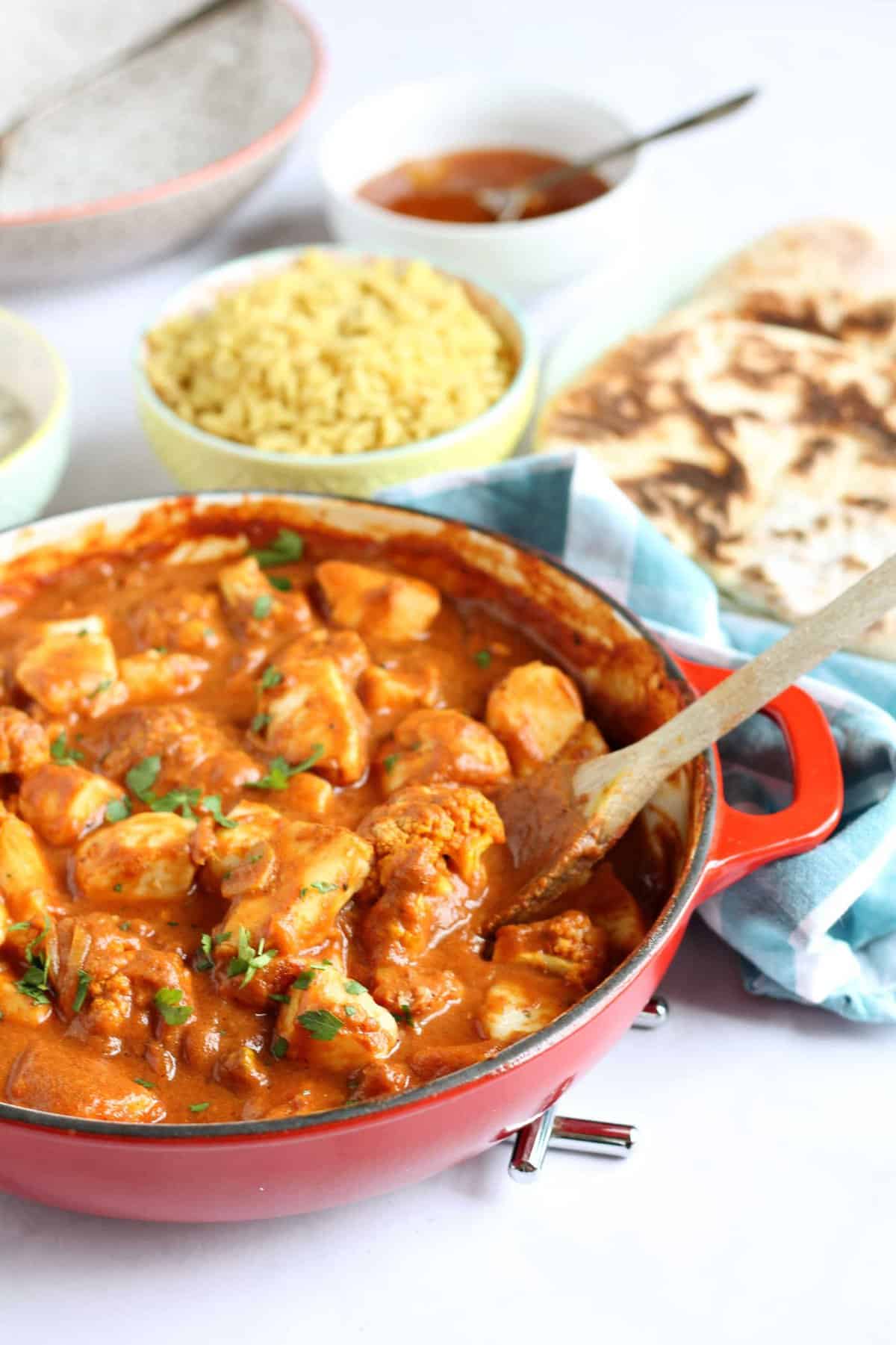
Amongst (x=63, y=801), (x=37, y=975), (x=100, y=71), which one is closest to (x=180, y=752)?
(x=63, y=801)

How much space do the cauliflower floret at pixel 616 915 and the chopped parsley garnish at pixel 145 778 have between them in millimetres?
702

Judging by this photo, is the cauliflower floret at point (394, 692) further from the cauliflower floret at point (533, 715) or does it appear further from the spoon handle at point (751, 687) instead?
the spoon handle at point (751, 687)

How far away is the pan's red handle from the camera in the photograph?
2080 mm

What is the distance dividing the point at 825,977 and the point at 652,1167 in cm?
39

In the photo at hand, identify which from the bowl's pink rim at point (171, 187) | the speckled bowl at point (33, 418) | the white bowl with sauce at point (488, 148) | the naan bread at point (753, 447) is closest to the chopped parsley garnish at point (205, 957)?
the speckled bowl at point (33, 418)

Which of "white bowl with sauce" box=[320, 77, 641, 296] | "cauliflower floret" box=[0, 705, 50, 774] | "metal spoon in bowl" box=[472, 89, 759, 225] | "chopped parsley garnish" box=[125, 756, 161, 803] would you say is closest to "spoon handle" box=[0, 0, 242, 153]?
"white bowl with sauce" box=[320, 77, 641, 296]

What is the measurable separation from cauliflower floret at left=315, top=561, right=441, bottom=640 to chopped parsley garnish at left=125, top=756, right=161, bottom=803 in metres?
0.48

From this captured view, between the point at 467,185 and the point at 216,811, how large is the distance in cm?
242

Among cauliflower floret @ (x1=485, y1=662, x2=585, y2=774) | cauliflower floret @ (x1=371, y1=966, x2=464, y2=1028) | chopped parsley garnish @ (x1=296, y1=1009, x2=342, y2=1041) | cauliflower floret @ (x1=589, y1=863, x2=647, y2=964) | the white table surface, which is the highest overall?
cauliflower floret @ (x1=485, y1=662, x2=585, y2=774)

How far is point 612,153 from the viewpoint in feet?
12.7

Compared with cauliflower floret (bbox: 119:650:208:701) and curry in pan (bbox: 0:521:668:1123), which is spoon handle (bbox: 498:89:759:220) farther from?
cauliflower floret (bbox: 119:650:208:701)

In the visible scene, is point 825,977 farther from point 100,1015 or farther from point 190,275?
point 190,275

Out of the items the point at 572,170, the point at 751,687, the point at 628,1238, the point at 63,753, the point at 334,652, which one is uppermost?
the point at 751,687

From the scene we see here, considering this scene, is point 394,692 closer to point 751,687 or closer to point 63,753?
point 63,753
